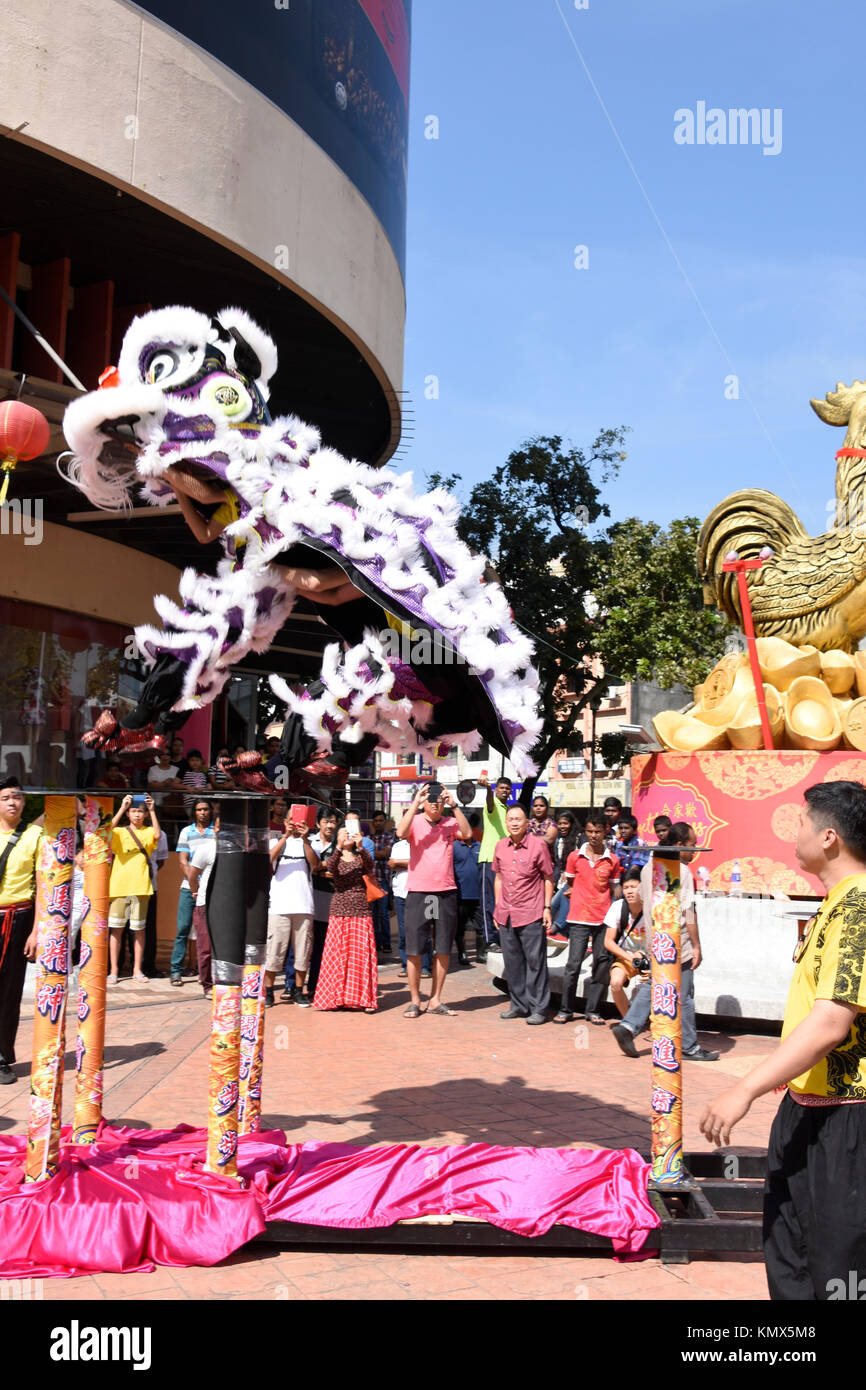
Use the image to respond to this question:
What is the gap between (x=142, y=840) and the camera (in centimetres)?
1066

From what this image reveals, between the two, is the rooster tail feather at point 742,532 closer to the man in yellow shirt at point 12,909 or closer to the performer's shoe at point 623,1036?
the performer's shoe at point 623,1036

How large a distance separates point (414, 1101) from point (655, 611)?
16025mm

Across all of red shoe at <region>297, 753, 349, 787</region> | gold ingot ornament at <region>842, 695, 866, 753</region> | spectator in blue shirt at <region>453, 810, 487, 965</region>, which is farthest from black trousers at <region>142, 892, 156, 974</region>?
gold ingot ornament at <region>842, 695, 866, 753</region>

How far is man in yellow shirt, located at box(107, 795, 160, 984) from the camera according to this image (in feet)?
34.1

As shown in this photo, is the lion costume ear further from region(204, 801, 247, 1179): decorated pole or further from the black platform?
the black platform

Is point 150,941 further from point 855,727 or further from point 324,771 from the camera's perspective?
point 855,727

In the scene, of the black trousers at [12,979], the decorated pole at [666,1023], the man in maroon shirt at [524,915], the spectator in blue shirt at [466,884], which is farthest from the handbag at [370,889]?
the decorated pole at [666,1023]

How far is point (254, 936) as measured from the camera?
471cm

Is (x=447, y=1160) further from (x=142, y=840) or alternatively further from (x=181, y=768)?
(x=142, y=840)

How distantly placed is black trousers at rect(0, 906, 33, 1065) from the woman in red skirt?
3.33 metres

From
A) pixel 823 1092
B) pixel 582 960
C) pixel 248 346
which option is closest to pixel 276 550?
pixel 248 346

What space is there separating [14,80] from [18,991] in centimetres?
737

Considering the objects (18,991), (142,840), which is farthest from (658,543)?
(18,991)

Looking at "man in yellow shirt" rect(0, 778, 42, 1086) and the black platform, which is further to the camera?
"man in yellow shirt" rect(0, 778, 42, 1086)
